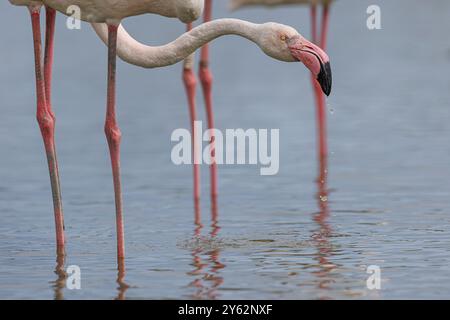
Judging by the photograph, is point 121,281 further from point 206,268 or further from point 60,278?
point 206,268

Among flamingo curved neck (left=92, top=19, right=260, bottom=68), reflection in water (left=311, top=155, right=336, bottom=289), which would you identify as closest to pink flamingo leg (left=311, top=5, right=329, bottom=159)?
reflection in water (left=311, top=155, right=336, bottom=289)

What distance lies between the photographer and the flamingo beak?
813cm

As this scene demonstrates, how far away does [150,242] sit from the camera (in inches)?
372

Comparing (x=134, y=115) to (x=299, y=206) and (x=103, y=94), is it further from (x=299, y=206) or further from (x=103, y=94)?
(x=299, y=206)

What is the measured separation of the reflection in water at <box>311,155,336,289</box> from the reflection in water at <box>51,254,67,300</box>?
1.47 metres

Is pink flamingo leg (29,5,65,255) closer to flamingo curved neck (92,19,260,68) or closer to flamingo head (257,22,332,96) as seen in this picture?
flamingo curved neck (92,19,260,68)

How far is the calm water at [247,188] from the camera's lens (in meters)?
8.22

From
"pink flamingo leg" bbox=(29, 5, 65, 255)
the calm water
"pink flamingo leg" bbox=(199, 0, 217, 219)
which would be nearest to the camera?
the calm water

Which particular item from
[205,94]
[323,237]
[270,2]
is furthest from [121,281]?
[270,2]

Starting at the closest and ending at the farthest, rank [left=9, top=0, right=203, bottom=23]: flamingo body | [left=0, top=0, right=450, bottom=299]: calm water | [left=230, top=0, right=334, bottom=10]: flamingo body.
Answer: [left=0, top=0, right=450, bottom=299]: calm water < [left=9, top=0, right=203, bottom=23]: flamingo body < [left=230, top=0, right=334, bottom=10]: flamingo body

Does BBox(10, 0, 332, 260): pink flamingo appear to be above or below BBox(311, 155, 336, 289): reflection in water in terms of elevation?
above

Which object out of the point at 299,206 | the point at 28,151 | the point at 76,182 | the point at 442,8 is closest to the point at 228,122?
the point at 28,151

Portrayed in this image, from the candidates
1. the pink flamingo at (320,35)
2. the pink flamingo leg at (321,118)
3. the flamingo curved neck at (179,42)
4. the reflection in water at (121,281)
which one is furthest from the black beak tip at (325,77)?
the pink flamingo leg at (321,118)
